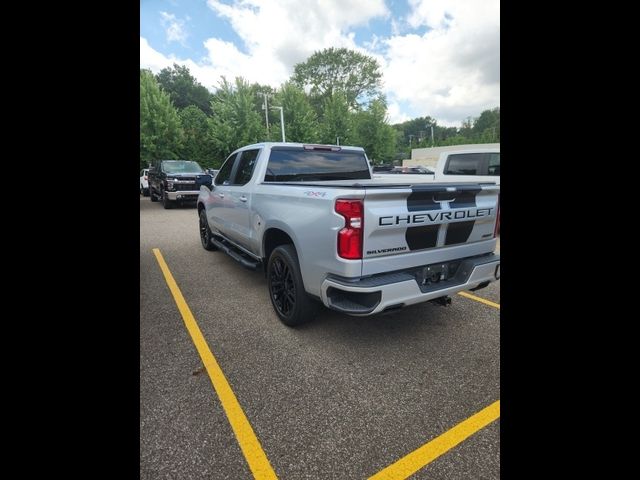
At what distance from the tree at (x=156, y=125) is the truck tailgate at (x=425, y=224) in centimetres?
2288

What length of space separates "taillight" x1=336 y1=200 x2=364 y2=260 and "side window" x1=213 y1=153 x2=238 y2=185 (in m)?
3.21

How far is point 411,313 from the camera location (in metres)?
3.83

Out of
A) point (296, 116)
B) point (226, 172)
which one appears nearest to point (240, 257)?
point (226, 172)

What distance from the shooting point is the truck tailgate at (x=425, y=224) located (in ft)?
8.28

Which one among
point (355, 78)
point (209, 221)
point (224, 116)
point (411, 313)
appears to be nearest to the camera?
point (411, 313)

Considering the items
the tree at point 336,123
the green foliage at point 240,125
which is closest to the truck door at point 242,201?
the green foliage at point 240,125

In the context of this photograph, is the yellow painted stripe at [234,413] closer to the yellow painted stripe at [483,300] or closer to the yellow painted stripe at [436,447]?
the yellow painted stripe at [436,447]

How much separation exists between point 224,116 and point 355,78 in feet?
123

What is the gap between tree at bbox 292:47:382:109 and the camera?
54.8 m

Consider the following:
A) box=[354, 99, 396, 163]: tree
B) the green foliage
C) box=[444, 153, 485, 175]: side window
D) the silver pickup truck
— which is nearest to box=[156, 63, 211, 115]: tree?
the green foliage

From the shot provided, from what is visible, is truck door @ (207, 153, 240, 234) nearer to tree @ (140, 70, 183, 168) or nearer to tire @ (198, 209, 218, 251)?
tire @ (198, 209, 218, 251)
